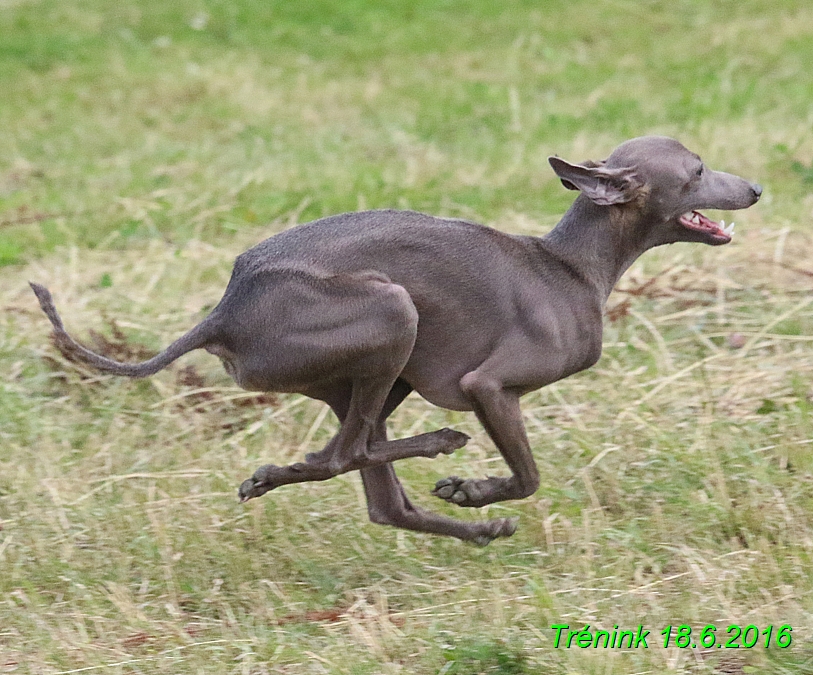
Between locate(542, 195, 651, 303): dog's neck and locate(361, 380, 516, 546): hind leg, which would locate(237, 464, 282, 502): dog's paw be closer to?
locate(361, 380, 516, 546): hind leg

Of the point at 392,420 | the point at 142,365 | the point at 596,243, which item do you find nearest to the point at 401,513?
the point at 142,365

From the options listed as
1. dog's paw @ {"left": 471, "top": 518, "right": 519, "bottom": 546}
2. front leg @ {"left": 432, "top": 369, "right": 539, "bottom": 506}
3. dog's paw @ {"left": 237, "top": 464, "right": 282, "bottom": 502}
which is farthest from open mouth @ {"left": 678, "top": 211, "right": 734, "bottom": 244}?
dog's paw @ {"left": 237, "top": 464, "right": 282, "bottom": 502}

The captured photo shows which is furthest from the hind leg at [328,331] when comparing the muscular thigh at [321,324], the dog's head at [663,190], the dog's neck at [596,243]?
the dog's head at [663,190]

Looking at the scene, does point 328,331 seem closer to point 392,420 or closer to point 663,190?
point 663,190

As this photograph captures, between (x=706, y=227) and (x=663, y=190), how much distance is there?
0.69 feet

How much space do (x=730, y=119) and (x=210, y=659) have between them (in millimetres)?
6589

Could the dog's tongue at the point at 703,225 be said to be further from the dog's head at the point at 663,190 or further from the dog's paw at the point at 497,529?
the dog's paw at the point at 497,529

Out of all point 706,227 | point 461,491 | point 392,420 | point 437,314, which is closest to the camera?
point 437,314

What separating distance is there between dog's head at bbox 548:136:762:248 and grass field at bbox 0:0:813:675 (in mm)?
926

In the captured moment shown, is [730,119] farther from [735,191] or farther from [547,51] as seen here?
[735,191]

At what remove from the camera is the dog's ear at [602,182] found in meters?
4.30

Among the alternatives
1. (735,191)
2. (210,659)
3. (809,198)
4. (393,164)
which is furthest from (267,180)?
(210,659)

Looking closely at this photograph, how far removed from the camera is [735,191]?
4.54 meters

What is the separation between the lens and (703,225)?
178 inches
